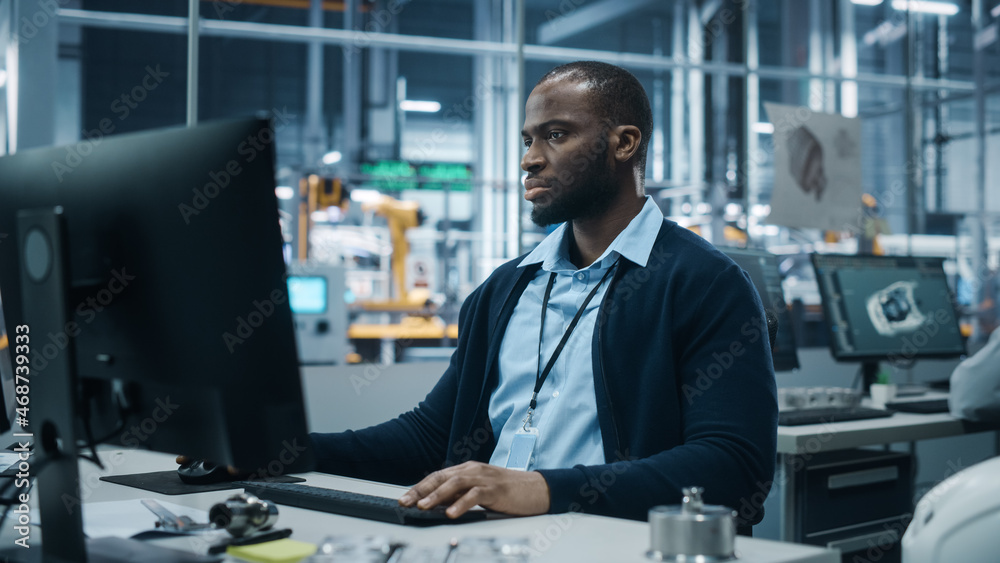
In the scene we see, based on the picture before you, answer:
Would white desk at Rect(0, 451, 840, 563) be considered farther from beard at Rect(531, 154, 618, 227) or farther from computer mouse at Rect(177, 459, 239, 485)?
beard at Rect(531, 154, 618, 227)

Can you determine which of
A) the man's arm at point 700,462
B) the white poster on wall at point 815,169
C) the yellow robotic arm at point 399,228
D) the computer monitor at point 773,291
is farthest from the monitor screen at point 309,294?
the man's arm at point 700,462

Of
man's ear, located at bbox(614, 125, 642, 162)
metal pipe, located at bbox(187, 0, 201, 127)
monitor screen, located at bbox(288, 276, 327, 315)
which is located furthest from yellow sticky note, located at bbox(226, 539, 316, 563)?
monitor screen, located at bbox(288, 276, 327, 315)

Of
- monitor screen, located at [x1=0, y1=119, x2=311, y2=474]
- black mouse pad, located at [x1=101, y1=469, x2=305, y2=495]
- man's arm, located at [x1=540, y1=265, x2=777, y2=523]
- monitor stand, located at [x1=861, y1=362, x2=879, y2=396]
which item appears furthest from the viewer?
monitor stand, located at [x1=861, y1=362, x2=879, y2=396]

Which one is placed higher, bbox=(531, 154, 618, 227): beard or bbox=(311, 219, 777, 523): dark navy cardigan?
bbox=(531, 154, 618, 227): beard

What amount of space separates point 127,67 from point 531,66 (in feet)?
21.9

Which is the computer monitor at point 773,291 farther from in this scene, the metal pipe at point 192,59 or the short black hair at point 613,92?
the metal pipe at point 192,59

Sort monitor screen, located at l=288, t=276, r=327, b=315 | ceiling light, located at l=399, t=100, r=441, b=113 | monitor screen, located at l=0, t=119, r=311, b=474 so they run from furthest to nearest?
ceiling light, located at l=399, t=100, r=441, b=113 → monitor screen, located at l=288, t=276, r=327, b=315 → monitor screen, located at l=0, t=119, r=311, b=474

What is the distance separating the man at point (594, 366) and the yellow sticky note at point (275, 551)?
193 millimetres

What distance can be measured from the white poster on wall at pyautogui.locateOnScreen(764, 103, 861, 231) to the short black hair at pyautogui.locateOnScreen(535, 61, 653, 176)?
1.86 meters

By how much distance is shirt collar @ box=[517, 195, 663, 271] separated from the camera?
61.5 inches

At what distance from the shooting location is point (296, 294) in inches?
186

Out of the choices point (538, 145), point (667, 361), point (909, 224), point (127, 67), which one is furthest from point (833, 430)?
point (127, 67)

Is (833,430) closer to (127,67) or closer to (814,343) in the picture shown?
(814,343)

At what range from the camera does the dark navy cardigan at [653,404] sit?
1244 millimetres
